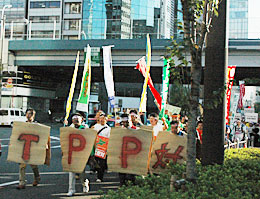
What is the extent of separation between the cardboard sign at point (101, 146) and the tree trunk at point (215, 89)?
245 centimetres

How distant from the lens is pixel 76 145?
25.8 feet

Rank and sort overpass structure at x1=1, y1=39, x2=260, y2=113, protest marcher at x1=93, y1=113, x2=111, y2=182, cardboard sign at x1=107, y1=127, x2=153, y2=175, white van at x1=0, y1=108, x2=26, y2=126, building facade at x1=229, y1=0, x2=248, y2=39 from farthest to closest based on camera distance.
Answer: building facade at x1=229, y1=0, x2=248, y2=39, white van at x1=0, y1=108, x2=26, y2=126, overpass structure at x1=1, y1=39, x2=260, y2=113, protest marcher at x1=93, y1=113, x2=111, y2=182, cardboard sign at x1=107, y1=127, x2=153, y2=175

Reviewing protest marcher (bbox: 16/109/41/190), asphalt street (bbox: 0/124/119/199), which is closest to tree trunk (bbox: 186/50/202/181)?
asphalt street (bbox: 0/124/119/199)

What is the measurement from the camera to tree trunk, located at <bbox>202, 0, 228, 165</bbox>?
8000 millimetres

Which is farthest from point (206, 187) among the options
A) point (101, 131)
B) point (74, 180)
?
point (101, 131)

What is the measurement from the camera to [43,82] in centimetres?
4472

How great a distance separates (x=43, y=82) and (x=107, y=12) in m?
29.8

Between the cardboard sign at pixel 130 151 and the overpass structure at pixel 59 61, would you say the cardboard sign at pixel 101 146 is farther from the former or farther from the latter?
the overpass structure at pixel 59 61

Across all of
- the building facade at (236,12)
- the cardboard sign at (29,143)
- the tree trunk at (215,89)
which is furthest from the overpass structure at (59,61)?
the building facade at (236,12)

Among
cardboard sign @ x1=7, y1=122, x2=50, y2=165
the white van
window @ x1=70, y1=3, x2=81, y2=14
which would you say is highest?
window @ x1=70, y1=3, x2=81, y2=14

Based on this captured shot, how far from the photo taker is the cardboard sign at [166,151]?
8.38 meters

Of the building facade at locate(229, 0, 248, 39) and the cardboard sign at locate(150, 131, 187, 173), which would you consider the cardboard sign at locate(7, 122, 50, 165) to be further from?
the building facade at locate(229, 0, 248, 39)

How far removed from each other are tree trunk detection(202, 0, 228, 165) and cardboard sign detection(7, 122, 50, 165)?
11.1 feet

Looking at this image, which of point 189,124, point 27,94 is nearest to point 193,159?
point 189,124
